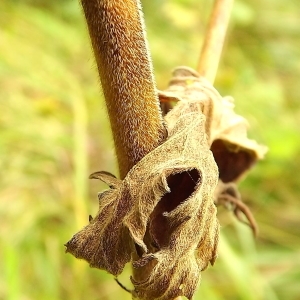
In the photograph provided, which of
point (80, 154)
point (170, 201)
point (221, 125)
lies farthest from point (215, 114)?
point (80, 154)

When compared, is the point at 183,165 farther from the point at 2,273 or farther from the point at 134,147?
the point at 2,273

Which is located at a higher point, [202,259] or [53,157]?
[202,259]

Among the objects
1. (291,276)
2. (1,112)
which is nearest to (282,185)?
(291,276)

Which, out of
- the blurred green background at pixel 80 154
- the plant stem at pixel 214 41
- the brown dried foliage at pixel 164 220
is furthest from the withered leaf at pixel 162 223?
the blurred green background at pixel 80 154

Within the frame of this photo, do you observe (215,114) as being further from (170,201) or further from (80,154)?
(80,154)

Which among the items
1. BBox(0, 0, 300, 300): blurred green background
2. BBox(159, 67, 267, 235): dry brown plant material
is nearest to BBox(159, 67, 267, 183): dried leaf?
BBox(159, 67, 267, 235): dry brown plant material

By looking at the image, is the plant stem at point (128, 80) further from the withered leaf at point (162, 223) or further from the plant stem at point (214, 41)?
the plant stem at point (214, 41)
